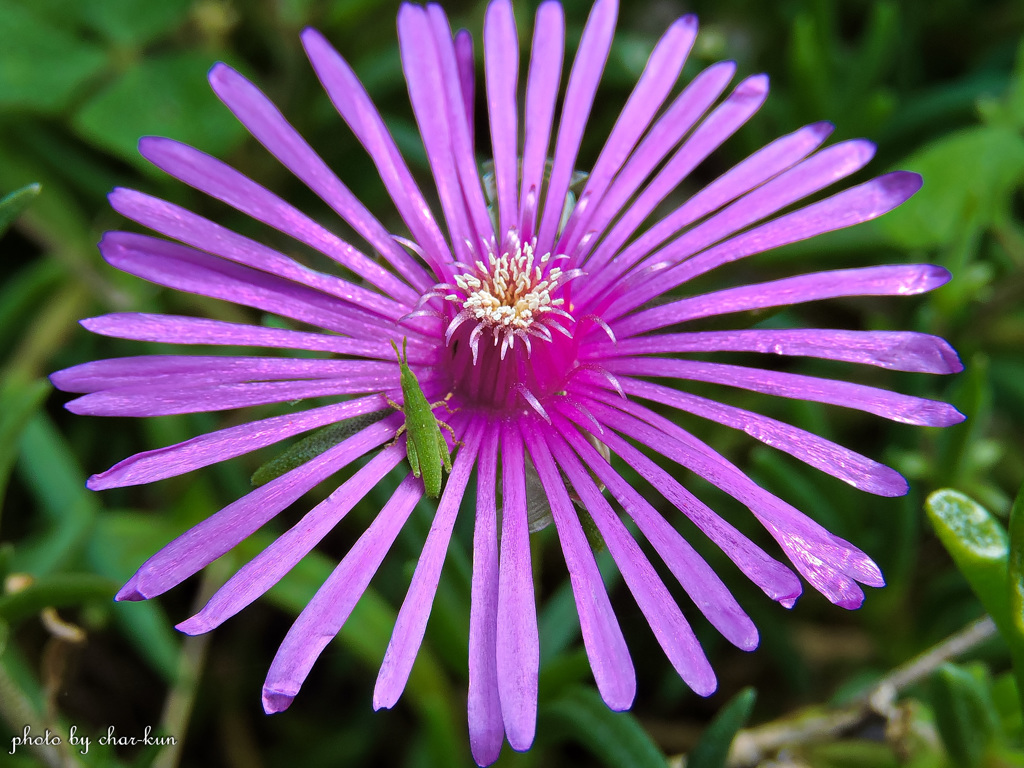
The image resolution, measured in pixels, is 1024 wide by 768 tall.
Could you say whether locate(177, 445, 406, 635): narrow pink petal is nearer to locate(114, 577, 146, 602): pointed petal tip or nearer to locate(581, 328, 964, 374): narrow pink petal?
locate(114, 577, 146, 602): pointed petal tip

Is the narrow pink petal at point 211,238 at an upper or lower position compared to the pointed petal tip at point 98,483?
upper

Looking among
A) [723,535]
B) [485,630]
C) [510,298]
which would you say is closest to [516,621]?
[485,630]

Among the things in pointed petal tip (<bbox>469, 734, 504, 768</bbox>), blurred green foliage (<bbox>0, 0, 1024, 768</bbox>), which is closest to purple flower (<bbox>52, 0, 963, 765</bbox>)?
pointed petal tip (<bbox>469, 734, 504, 768</bbox>)

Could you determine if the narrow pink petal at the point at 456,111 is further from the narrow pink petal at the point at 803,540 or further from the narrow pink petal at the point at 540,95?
the narrow pink petal at the point at 803,540

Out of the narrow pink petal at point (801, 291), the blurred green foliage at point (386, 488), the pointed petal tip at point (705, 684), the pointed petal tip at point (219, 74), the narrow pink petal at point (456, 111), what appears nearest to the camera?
the pointed petal tip at point (705, 684)

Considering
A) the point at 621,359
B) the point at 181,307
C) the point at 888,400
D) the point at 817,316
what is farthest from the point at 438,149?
the point at 817,316

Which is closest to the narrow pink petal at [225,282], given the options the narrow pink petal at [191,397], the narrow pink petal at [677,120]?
the narrow pink petal at [191,397]

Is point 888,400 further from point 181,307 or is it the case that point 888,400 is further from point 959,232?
point 181,307
